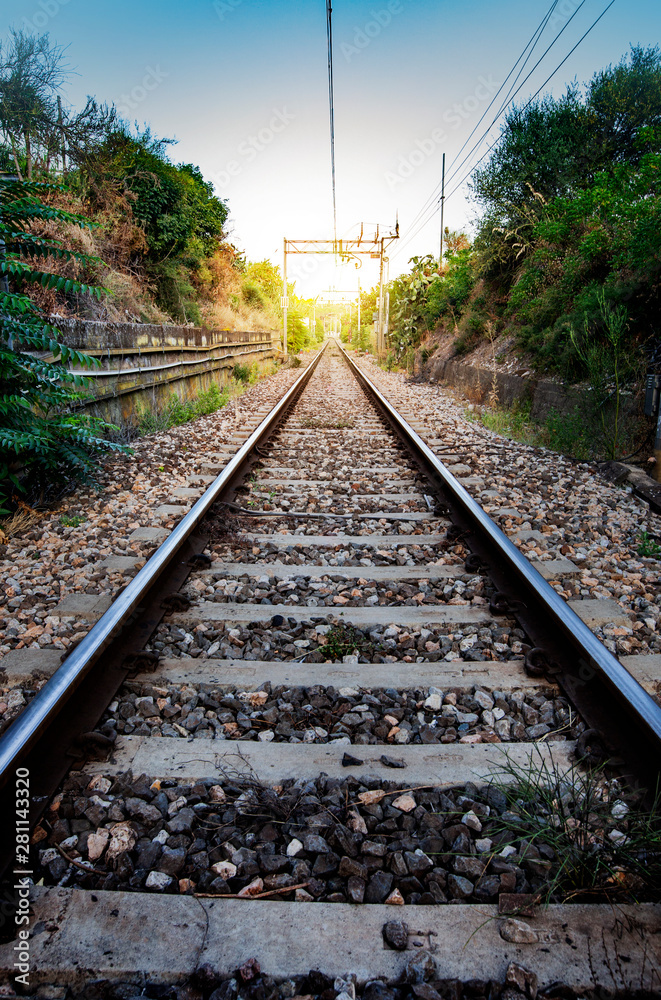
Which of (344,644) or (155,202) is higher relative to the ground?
(155,202)

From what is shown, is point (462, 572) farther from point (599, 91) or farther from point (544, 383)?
point (599, 91)

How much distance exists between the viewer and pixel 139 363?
7.29 meters

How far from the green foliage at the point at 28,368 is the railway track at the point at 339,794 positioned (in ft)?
5.39

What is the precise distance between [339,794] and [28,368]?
139 inches

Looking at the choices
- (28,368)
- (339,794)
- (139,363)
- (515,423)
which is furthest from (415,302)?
(339,794)

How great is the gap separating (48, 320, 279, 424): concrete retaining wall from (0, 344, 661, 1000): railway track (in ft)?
12.1

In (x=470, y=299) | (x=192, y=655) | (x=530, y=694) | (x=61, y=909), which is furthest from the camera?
(x=470, y=299)

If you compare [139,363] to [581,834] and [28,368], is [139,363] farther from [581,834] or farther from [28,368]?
[581,834]

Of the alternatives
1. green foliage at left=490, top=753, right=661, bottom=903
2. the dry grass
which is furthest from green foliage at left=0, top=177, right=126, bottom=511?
green foliage at left=490, top=753, right=661, bottom=903

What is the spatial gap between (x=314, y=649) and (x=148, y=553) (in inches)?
52.3

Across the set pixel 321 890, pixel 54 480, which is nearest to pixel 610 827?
pixel 321 890

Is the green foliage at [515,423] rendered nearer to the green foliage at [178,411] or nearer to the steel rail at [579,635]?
the steel rail at [579,635]

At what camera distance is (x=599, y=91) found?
11.9 meters

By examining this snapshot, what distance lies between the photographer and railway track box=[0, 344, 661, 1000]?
1.22 metres
